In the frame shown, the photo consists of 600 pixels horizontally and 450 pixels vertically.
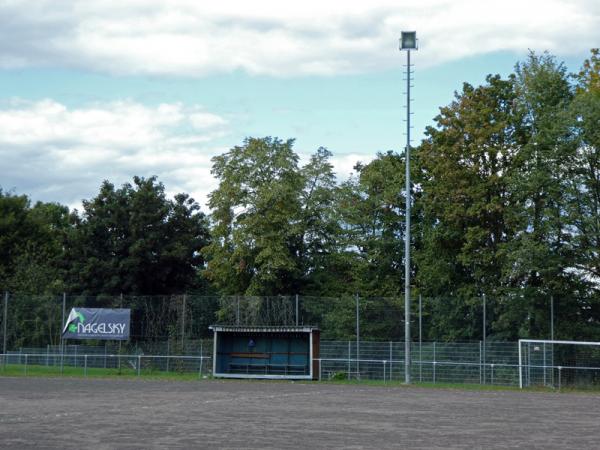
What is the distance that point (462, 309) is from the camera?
42219 millimetres

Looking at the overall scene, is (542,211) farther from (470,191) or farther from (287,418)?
(287,418)

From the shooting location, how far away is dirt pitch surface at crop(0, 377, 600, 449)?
52.3ft

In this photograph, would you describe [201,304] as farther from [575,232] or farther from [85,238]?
[85,238]

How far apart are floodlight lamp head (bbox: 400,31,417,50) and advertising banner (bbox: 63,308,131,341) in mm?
15753

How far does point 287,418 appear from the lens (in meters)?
20.8

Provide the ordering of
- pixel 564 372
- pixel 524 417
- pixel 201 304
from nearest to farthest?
pixel 524 417
pixel 564 372
pixel 201 304

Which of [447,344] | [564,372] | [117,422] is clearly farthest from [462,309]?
[117,422]

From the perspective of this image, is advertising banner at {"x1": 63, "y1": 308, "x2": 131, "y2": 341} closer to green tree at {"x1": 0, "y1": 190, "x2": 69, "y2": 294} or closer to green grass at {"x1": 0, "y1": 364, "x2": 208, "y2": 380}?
green grass at {"x1": 0, "y1": 364, "x2": 208, "y2": 380}

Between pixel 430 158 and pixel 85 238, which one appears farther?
pixel 85 238

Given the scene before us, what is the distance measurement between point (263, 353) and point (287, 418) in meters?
20.6

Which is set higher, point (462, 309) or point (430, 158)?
point (430, 158)

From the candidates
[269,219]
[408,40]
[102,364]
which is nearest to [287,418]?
[408,40]

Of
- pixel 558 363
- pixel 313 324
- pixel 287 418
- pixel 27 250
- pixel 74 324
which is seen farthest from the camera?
pixel 27 250

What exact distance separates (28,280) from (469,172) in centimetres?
3107
